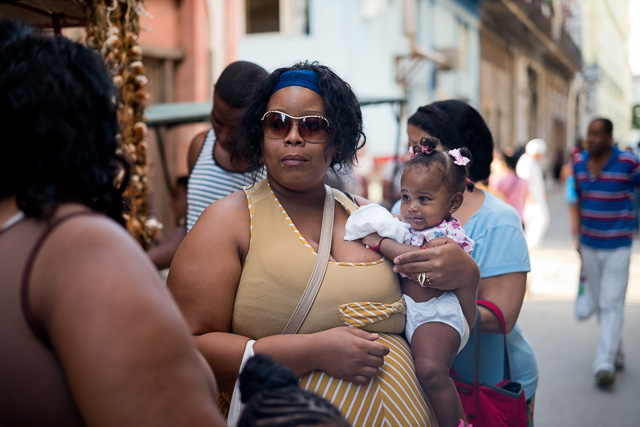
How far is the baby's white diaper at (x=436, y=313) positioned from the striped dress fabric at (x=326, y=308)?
138 mm

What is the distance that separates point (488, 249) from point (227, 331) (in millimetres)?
1314

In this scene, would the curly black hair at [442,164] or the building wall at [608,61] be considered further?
the building wall at [608,61]

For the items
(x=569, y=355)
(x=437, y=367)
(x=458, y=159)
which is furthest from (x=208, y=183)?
(x=569, y=355)

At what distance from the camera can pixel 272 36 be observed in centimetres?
1725

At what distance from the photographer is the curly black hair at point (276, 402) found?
125 centimetres

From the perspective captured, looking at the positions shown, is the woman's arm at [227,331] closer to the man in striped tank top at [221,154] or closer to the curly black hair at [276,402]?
the curly black hair at [276,402]

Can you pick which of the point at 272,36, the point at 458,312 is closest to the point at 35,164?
the point at 458,312

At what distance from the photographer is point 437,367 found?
2340mm

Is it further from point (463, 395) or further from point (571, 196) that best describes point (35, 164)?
point (571, 196)

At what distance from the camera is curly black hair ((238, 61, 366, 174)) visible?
2453mm

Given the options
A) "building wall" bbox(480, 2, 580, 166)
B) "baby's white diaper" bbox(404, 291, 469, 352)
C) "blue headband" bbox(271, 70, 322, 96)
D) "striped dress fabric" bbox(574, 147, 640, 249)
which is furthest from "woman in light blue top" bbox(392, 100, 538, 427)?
"building wall" bbox(480, 2, 580, 166)

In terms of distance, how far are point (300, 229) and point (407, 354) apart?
530mm

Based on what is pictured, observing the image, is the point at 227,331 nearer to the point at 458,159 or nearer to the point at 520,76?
the point at 458,159

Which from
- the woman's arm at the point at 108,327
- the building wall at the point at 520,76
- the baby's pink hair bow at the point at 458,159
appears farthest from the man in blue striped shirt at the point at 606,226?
the building wall at the point at 520,76
